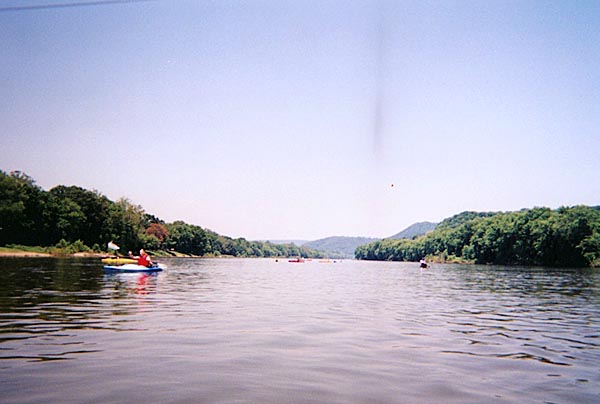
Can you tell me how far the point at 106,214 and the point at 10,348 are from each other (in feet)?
441

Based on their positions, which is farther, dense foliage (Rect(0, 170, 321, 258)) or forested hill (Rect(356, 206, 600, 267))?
forested hill (Rect(356, 206, 600, 267))

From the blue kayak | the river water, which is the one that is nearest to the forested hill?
the blue kayak

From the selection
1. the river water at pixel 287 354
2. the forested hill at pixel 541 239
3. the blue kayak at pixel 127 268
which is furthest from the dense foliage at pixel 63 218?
the forested hill at pixel 541 239

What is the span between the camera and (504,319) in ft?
64.8

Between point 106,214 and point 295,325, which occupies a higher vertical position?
point 106,214

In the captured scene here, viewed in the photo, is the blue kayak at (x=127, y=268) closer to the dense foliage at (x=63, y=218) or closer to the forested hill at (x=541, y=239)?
the dense foliage at (x=63, y=218)

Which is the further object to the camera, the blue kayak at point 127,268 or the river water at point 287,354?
the blue kayak at point 127,268

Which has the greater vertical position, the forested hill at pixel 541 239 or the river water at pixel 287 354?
the forested hill at pixel 541 239

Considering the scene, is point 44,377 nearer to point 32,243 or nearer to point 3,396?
point 3,396

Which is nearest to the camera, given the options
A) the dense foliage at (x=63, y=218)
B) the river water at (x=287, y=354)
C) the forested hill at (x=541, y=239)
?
the river water at (x=287, y=354)

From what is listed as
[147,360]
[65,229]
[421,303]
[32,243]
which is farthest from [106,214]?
[147,360]

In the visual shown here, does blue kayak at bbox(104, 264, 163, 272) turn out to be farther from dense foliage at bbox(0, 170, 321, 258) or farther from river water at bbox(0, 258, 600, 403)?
dense foliage at bbox(0, 170, 321, 258)

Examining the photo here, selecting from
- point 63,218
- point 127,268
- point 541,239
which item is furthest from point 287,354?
point 541,239

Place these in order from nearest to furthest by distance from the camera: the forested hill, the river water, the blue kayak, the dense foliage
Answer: the river water
the blue kayak
the dense foliage
the forested hill
